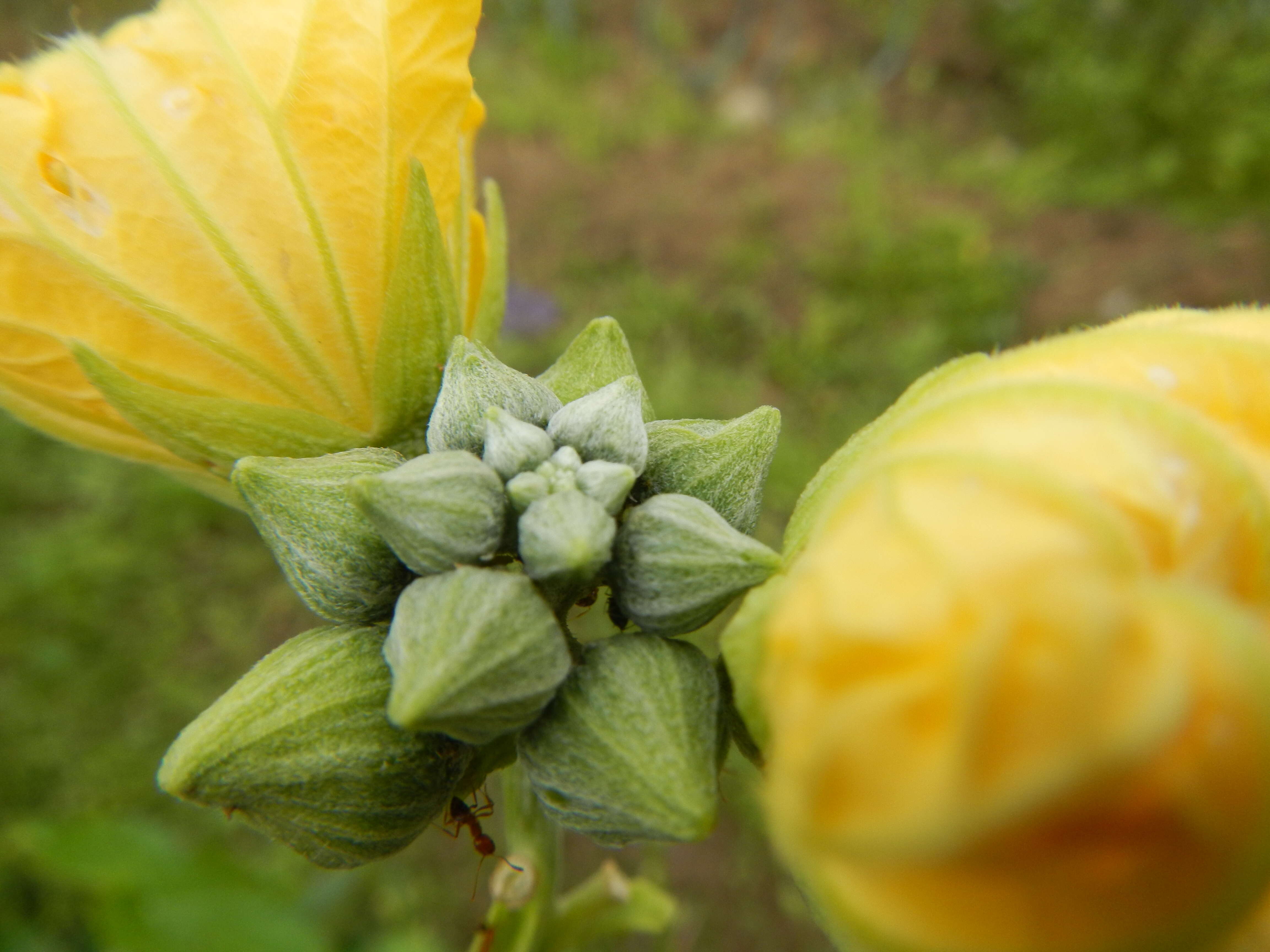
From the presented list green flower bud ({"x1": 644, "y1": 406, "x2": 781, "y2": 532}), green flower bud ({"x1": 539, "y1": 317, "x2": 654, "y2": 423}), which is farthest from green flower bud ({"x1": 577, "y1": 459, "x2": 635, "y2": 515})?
green flower bud ({"x1": 539, "y1": 317, "x2": 654, "y2": 423})

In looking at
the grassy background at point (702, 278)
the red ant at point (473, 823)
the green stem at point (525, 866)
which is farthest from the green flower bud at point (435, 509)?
the grassy background at point (702, 278)

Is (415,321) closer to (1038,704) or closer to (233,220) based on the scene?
(233,220)

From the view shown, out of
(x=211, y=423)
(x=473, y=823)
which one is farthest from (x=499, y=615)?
(x=211, y=423)

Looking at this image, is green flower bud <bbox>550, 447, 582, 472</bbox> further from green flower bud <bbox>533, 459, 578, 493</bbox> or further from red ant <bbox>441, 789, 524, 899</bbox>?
red ant <bbox>441, 789, 524, 899</bbox>

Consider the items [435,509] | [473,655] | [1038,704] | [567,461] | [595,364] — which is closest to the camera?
[1038,704]

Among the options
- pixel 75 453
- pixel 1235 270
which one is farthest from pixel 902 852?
pixel 1235 270

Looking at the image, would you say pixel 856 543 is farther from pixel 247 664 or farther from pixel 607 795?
pixel 247 664
